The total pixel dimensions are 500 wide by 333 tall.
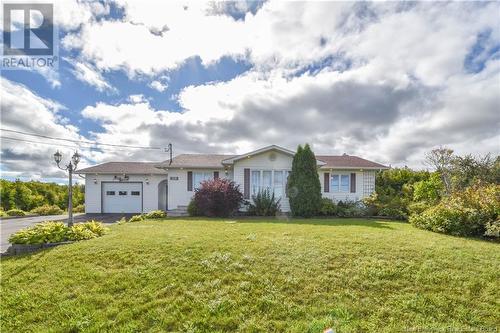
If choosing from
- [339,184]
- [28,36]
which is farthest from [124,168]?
[339,184]

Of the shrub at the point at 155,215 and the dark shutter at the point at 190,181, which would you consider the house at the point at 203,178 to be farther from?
the shrub at the point at 155,215

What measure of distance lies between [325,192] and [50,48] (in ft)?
50.5

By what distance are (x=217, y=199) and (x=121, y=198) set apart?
9477mm

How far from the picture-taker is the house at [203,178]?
15.5m

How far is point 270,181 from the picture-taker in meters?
15.6

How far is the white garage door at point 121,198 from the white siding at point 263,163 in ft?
27.1

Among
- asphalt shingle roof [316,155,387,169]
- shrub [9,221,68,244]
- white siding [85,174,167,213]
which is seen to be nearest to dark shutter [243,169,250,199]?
asphalt shingle roof [316,155,387,169]

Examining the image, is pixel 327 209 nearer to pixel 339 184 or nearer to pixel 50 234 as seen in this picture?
pixel 339 184

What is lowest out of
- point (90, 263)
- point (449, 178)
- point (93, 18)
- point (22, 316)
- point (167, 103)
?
point (22, 316)

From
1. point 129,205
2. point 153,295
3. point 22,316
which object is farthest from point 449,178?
point 129,205

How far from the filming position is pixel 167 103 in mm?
14219

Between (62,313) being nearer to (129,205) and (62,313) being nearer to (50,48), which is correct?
(50,48)

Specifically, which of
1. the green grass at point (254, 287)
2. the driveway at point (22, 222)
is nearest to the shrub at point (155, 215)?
the driveway at point (22, 222)

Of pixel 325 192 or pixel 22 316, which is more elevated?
pixel 325 192
